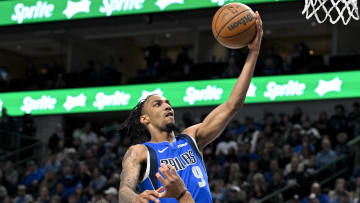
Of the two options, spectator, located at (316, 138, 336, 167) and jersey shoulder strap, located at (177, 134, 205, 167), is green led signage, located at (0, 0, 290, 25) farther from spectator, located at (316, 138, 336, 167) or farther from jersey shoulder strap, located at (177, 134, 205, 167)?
jersey shoulder strap, located at (177, 134, 205, 167)

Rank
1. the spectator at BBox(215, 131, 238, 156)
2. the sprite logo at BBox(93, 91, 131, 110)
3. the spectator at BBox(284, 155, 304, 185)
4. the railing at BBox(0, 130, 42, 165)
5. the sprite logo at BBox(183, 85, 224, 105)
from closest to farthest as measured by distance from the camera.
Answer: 1. the spectator at BBox(284, 155, 304, 185)
2. the spectator at BBox(215, 131, 238, 156)
3. the sprite logo at BBox(183, 85, 224, 105)
4. the sprite logo at BBox(93, 91, 131, 110)
5. the railing at BBox(0, 130, 42, 165)

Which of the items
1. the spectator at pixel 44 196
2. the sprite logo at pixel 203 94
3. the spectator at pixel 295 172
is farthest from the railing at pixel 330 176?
the spectator at pixel 44 196

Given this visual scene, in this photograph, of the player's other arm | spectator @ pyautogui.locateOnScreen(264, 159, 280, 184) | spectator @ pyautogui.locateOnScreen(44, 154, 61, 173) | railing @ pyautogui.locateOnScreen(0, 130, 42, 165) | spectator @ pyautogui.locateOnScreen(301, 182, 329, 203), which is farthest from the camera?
railing @ pyautogui.locateOnScreen(0, 130, 42, 165)

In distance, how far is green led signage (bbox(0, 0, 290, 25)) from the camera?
14.5 m

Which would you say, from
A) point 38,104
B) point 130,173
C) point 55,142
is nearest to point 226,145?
point 55,142

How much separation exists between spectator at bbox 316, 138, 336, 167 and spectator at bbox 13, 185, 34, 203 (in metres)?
5.27

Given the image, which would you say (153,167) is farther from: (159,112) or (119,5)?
(119,5)

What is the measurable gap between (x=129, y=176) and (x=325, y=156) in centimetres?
752

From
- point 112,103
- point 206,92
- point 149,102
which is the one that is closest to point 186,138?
point 149,102

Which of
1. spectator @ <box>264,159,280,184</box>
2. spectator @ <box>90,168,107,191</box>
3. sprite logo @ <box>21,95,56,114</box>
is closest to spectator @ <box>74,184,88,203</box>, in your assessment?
spectator @ <box>90,168,107,191</box>

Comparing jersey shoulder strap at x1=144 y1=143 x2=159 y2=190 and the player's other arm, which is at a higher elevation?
the player's other arm

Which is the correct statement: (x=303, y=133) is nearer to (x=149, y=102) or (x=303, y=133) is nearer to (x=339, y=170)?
(x=339, y=170)

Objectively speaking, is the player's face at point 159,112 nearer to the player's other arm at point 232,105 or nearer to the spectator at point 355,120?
the player's other arm at point 232,105

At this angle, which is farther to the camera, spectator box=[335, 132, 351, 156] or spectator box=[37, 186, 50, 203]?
spectator box=[37, 186, 50, 203]
